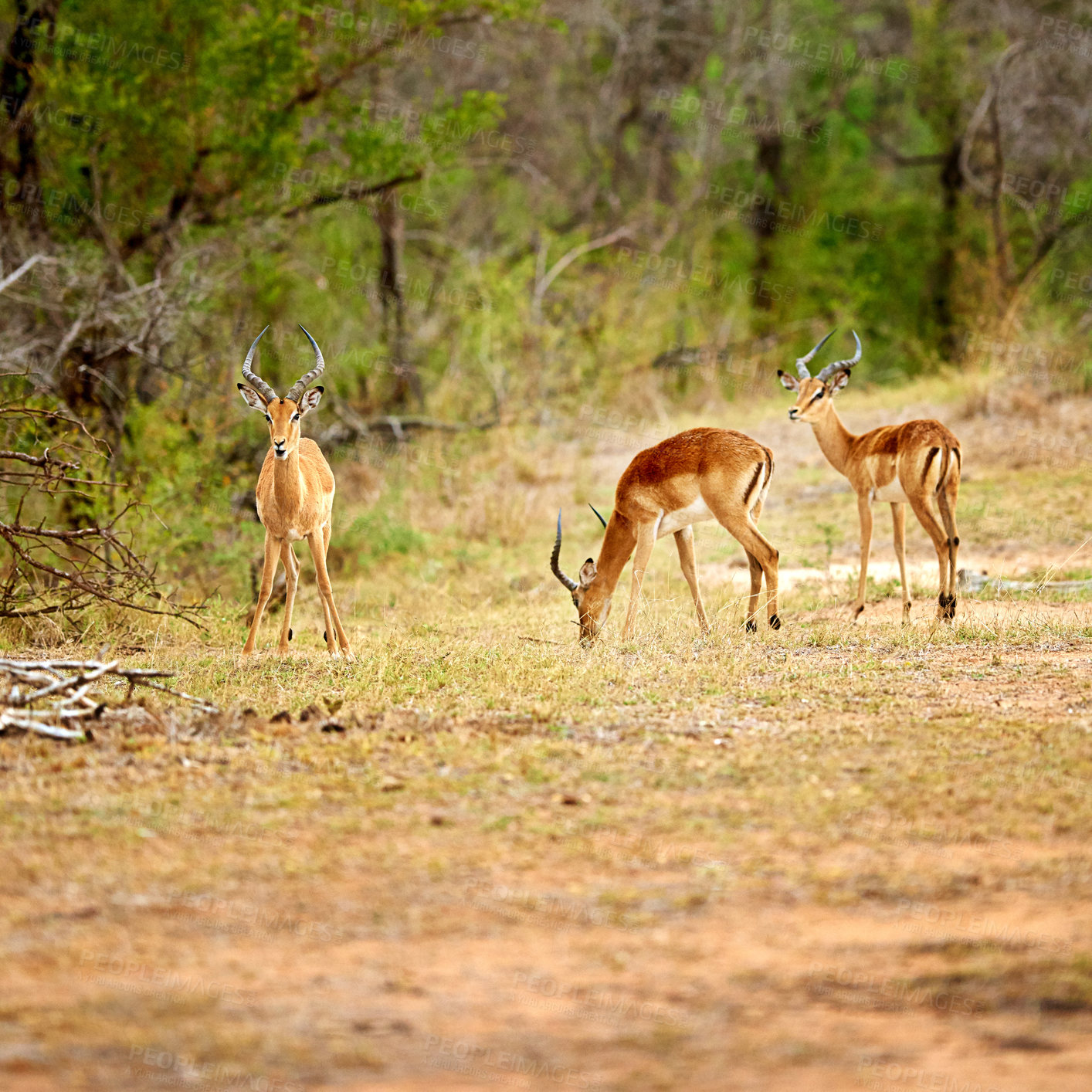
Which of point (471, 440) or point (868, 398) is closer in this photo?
point (471, 440)

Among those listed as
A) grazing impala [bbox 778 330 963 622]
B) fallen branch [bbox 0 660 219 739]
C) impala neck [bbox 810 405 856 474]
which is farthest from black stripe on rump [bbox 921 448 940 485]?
fallen branch [bbox 0 660 219 739]

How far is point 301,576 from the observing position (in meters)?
11.6

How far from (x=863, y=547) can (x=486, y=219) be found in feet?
54.1

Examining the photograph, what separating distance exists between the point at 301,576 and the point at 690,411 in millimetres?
8988

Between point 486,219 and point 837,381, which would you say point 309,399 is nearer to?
point 837,381

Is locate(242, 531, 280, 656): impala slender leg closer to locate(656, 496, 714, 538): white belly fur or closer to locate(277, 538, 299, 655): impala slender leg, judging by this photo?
locate(277, 538, 299, 655): impala slender leg

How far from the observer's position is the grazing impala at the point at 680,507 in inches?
327

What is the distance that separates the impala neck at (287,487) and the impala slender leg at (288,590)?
0.79 feet

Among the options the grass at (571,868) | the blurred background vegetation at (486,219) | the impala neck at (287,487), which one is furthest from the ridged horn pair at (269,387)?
the grass at (571,868)

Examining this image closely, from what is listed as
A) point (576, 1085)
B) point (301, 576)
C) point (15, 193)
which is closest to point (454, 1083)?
point (576, 1085)

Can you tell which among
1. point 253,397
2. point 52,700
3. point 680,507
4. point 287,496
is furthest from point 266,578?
point 680,507

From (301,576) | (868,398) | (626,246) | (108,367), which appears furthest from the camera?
(626,246)

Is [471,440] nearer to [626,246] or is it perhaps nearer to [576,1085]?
[626,246]

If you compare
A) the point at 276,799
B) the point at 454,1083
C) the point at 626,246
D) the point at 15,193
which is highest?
the point at 626,246
